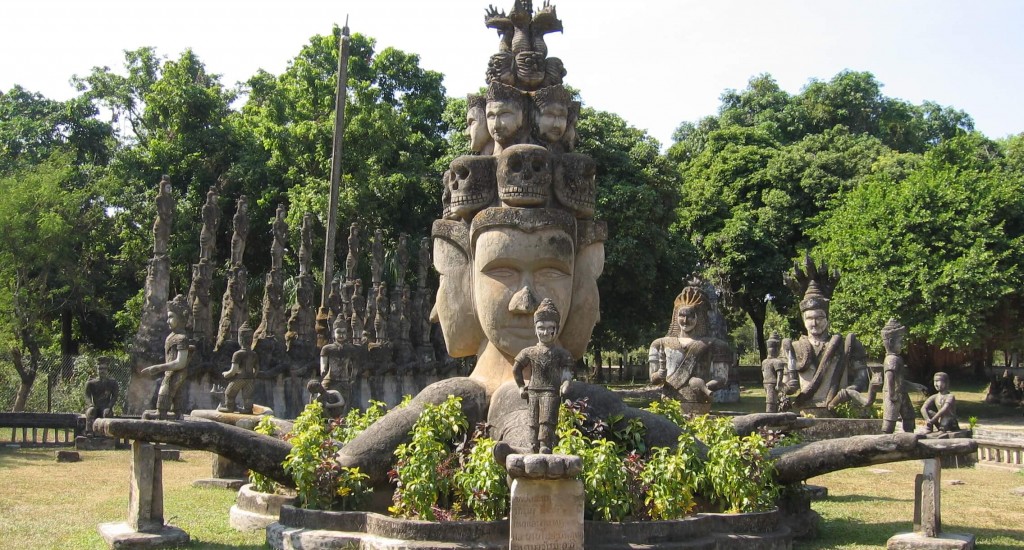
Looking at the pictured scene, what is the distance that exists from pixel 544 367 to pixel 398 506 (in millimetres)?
1697

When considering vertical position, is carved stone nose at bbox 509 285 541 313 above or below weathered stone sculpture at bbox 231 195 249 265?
below

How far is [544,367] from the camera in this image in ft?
23.5

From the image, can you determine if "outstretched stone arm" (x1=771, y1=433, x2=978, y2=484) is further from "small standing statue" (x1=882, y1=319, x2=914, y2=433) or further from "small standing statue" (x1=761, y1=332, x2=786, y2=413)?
"small standing statue" (x1=761, y1=332, x2=786, y2=413)

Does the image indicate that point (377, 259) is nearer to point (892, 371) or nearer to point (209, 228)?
point (209, 228)

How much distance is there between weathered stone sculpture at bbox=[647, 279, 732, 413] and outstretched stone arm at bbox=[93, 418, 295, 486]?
6847 millimetres

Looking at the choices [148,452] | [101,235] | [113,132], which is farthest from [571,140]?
[113,132]

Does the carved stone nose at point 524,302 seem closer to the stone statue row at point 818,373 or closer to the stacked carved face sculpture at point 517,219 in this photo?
the stacked carved face sculpture at point 517,219

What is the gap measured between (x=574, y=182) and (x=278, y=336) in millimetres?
15403

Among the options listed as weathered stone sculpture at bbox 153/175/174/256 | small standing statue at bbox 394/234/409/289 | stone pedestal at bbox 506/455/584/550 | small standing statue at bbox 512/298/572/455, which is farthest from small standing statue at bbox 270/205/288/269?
stone pedestal at bbox 506/455/584/550

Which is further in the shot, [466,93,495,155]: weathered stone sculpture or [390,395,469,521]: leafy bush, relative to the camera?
[466,93,495,155]: weathered stone sculpture

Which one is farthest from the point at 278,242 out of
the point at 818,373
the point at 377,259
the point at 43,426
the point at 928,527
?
the point at 928,527

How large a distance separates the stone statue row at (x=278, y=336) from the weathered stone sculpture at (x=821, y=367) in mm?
8045

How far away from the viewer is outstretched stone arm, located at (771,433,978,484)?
8344 millimetres

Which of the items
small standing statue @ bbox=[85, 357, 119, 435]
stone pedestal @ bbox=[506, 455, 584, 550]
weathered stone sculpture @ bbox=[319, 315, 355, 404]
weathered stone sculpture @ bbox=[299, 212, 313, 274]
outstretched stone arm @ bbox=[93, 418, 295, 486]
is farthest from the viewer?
weathered stone sculpture @ bbox=[299, 212, 313, 274]
